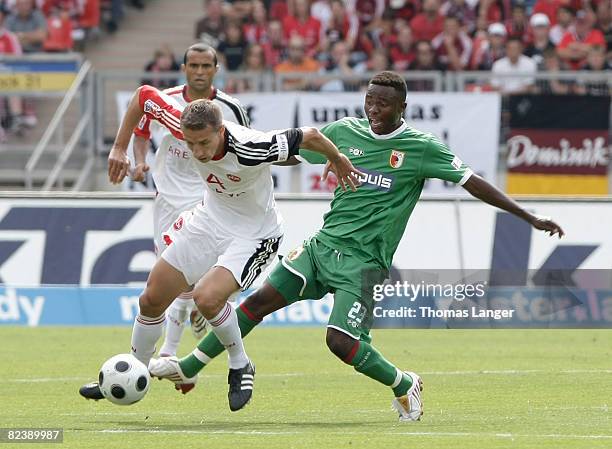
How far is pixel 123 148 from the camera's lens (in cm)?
1049

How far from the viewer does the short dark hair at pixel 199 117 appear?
8859 millimetres

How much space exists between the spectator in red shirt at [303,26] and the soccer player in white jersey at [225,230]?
43.6 feet

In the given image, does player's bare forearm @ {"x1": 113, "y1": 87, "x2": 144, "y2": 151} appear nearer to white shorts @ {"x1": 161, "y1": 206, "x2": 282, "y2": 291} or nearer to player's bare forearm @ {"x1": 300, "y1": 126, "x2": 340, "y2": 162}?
white shorts @ {"x1": 161, "y1": 206, "x2": 282, "y2": 291}

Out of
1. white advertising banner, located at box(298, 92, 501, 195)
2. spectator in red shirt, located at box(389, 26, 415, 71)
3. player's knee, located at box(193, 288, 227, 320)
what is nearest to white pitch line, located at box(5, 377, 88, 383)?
player's knee, located at box(193, 288, 227, 320)

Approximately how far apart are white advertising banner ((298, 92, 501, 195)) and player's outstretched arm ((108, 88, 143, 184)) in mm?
9436

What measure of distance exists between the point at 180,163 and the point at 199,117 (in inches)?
122

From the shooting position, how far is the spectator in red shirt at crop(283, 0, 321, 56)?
23.0 meters

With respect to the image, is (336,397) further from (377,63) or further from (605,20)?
(605,20)

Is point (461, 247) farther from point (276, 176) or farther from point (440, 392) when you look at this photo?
point (440, 392)

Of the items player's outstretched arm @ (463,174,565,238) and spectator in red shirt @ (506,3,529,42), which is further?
spectator in red shirt @ (506,3,529,42)

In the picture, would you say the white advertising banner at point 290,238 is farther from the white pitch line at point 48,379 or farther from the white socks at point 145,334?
the white socks at point 145,334

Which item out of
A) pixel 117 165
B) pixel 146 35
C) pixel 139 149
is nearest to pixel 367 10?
pixel 146 35

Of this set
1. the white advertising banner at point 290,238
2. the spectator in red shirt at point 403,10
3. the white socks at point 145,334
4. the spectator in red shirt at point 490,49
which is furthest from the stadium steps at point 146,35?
the white socks at point 145,334

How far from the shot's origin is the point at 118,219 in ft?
55.4
